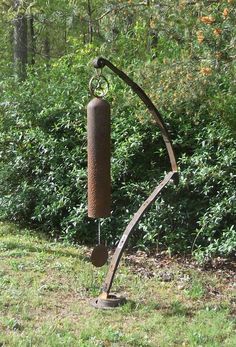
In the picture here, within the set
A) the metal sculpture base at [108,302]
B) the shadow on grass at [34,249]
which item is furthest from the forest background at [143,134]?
the metal sculpture base at [108,302]

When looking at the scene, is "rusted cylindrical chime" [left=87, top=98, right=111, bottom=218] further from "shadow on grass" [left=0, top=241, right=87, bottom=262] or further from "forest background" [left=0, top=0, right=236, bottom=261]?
"shadow on grass" [left=0, top=241, right=87, bottom=262]

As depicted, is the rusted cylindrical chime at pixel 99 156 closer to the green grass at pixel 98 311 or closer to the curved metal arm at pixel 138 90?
the curved metal arm at pixel 138 90

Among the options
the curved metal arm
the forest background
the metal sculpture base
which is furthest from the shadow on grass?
the curved metal arm

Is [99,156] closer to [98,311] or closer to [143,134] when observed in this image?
[98,311]

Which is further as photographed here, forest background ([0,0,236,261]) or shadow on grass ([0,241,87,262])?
shadow on grass ([0,241,87,262])

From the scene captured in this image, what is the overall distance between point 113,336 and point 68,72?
6105mm

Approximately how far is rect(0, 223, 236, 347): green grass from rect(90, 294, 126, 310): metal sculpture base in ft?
0.24

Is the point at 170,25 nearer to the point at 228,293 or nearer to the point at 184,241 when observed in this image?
the point at 184,241

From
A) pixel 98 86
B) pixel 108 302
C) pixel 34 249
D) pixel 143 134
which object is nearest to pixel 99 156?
pixel 98 86

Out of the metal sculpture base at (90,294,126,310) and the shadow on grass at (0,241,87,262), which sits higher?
the shadow on grass at (0,241,87,262)

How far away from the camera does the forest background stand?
21.4 ft

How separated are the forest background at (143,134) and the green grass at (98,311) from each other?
824 millimetres

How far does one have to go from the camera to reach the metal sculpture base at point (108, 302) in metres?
5.26

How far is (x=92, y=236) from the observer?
815 cm
